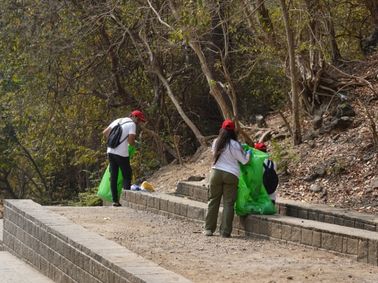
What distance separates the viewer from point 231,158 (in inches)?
480

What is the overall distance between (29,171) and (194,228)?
71.8 ft

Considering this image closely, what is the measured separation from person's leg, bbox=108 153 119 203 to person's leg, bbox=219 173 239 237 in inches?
164

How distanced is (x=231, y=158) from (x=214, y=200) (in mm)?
565

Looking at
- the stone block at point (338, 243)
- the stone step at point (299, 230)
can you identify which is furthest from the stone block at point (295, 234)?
the stone block at point (338, 243)

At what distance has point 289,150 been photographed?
17.5 metres

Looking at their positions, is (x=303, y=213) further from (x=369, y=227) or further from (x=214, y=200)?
(x=214, y=200)

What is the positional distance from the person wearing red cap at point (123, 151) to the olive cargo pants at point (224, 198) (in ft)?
12.6

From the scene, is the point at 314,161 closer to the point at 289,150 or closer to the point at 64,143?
the point at 289,150

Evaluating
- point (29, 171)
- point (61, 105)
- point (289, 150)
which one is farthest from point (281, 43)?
point (29, 171)

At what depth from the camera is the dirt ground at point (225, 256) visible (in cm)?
917

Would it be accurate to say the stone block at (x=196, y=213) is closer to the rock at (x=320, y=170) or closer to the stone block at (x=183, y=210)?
the stone block at (x=183, y=210)

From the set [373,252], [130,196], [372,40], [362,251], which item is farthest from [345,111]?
[373,252]

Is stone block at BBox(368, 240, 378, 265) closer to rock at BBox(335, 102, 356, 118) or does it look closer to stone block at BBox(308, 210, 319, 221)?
stone block at BBox(308, 210, 319, 221)

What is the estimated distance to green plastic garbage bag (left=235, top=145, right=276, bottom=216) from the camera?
1238 cm
